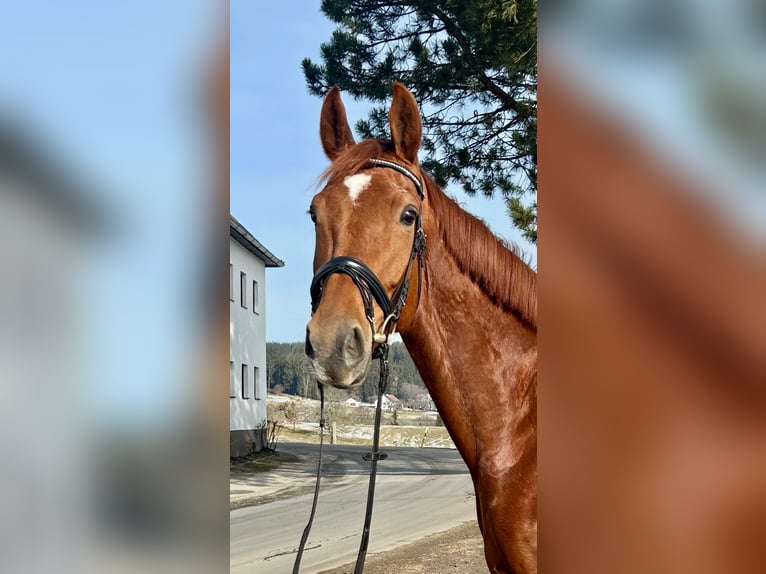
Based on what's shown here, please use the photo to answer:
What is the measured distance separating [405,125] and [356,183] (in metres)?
0.31

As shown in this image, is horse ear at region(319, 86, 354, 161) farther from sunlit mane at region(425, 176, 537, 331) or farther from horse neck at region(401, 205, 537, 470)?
horse neck at region(401, 205, 537, 470)

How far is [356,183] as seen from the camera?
6.75 feet

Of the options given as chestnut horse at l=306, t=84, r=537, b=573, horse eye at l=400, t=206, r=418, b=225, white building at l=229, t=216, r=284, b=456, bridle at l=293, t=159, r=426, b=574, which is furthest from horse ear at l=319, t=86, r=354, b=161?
white building at l=229, t=216, r=284, b=456

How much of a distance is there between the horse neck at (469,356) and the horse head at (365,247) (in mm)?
94

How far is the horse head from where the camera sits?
182cm

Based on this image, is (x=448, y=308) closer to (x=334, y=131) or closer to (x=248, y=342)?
(x=334, y=131)

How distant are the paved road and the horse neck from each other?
4.47m
